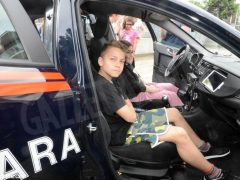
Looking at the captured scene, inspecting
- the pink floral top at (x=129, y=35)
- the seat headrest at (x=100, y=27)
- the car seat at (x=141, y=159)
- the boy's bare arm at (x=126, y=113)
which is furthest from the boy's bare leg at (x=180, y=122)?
the pink floral top at (x=129, y=35)

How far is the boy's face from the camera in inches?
86.9

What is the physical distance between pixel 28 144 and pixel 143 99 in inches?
83.8

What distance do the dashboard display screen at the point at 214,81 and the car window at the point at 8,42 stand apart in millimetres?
1343

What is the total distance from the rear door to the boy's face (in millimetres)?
645

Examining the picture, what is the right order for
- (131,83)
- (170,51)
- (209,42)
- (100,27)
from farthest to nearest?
(170,51) < (131,83) < (100,27) < (209,42)

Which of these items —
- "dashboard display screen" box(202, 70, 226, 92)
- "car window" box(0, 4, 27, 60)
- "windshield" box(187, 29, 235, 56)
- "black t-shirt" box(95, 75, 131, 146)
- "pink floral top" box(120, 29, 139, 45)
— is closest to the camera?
"car window" box(0, 4, 27, 60)

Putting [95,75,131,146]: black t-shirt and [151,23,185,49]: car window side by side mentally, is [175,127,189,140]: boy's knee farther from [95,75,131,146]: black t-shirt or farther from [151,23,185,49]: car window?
[151,23,185,49]: car window

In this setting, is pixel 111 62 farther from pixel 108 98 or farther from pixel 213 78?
pixel 213 78

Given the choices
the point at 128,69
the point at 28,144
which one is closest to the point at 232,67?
the point at 128,69

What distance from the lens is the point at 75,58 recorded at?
1.66 meters

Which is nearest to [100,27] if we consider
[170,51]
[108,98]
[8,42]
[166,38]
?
[108,98]

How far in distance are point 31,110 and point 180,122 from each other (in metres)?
1.60

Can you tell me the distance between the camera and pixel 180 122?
9.14 ft

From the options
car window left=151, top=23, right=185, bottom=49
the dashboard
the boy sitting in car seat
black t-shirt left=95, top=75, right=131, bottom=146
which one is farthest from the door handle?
black t-shirt left=95, top=75, right=131, bottom=146
